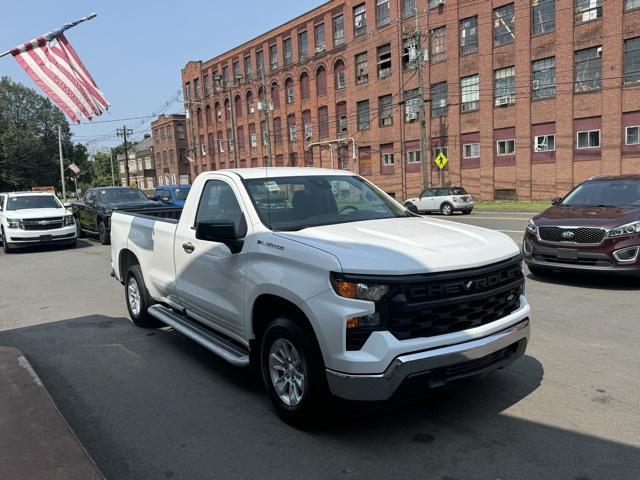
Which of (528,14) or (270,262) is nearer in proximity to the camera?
(270,262)

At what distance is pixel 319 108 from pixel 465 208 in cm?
2375

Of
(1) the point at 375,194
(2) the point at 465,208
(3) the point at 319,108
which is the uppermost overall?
(3) the point at 319,108

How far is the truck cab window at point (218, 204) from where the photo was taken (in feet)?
15.9

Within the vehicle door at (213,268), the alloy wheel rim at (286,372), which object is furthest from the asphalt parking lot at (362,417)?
the vehicle door at (213,268)

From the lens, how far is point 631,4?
97.5 feet

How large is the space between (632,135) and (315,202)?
31.3m

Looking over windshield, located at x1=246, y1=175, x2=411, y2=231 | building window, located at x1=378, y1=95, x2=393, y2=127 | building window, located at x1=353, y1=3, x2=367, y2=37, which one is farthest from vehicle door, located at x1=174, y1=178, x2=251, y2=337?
building window, located at x1=353, y1=3, x2=367, y2=37

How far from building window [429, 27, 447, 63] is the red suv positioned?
31.3m

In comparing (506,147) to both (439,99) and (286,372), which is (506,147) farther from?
(286,372)

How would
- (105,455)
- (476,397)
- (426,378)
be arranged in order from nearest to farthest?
(426,378) → (105,455) → (476,397)

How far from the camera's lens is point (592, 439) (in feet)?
12.0

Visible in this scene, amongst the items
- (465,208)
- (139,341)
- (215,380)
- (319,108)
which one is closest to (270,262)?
(215,380)

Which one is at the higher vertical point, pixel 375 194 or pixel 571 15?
pixel 571 15

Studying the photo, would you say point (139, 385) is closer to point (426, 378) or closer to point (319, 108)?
point (426, 378)
